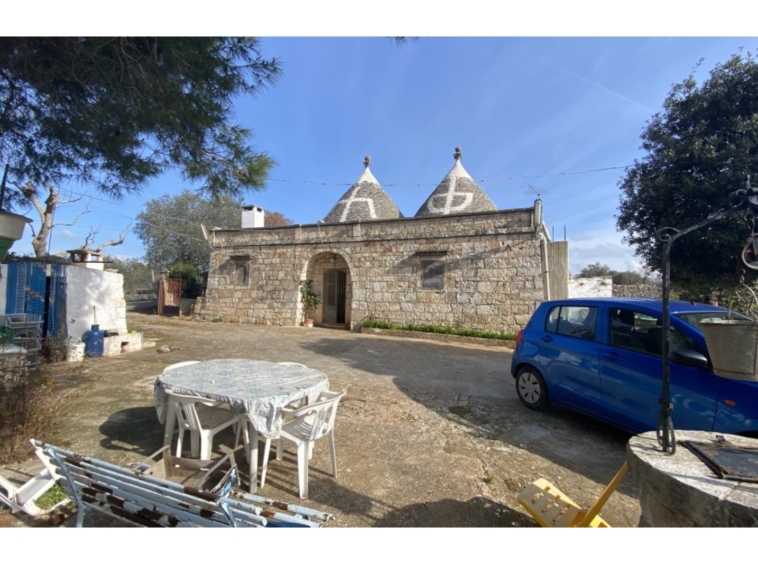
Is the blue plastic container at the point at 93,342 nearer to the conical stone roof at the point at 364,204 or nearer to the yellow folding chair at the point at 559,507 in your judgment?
the yellow folding chair at the point at 559,507

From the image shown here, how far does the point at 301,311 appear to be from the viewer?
1311 centimetres

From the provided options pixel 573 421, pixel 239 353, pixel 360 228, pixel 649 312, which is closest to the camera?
pixel 649 312

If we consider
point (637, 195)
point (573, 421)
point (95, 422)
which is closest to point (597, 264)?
point (637, 195)

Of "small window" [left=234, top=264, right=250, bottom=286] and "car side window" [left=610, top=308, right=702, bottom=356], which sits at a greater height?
"small window" [left=234, top=264, right=250, bottom=286]

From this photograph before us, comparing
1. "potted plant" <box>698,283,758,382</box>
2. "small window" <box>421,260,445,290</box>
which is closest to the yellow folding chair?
"potted plant" <box>698,283,758,382</box>

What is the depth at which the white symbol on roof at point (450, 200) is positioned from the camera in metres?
14.4

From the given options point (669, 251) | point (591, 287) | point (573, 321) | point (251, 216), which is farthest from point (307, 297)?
point (591, 287)

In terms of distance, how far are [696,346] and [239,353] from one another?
7.38m

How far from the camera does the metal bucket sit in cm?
151

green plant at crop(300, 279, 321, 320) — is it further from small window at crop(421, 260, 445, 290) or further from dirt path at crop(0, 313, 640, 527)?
dirt path at crop(0, 313, 640, 527)

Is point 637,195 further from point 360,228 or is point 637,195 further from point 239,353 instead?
point 239,353

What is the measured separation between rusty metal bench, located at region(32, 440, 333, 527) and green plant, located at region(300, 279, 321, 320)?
11.1 m

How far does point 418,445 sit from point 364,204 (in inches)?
535

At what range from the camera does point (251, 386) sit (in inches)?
104
